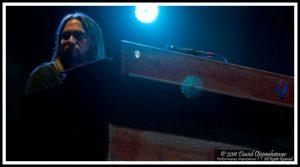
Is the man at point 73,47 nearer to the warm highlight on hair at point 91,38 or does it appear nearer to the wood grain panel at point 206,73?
the warm highlight on hair at point 91,38

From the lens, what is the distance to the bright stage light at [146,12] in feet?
9.68

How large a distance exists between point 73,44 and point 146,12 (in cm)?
110

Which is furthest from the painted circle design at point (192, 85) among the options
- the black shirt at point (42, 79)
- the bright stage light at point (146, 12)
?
the bright stage light at point (146, 12)

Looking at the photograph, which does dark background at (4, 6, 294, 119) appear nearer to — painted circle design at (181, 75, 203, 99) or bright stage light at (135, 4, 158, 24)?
bright stage light at (135, 4, 158, 24)

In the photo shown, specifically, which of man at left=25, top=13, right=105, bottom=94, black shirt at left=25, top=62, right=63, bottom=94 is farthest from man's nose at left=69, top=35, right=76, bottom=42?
black shirt at left=25, top=62, right=63, bottom=94

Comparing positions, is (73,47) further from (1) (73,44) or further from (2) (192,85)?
(2) (192,85)

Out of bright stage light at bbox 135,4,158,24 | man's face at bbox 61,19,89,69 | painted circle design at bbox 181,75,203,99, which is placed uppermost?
bright stage light at bbox 135,4,158,24

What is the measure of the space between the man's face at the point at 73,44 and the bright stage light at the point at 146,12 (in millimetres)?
909

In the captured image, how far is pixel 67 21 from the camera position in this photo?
2113mm

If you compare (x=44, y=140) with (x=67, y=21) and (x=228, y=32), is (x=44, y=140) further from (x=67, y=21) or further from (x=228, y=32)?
(x=228, y=32)

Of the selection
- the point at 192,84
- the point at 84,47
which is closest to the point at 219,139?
the point at 192,84

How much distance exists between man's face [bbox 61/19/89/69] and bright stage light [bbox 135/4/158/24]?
2.98ft

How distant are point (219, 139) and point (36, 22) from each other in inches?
78.1

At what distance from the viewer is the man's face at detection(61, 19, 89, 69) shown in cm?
191
